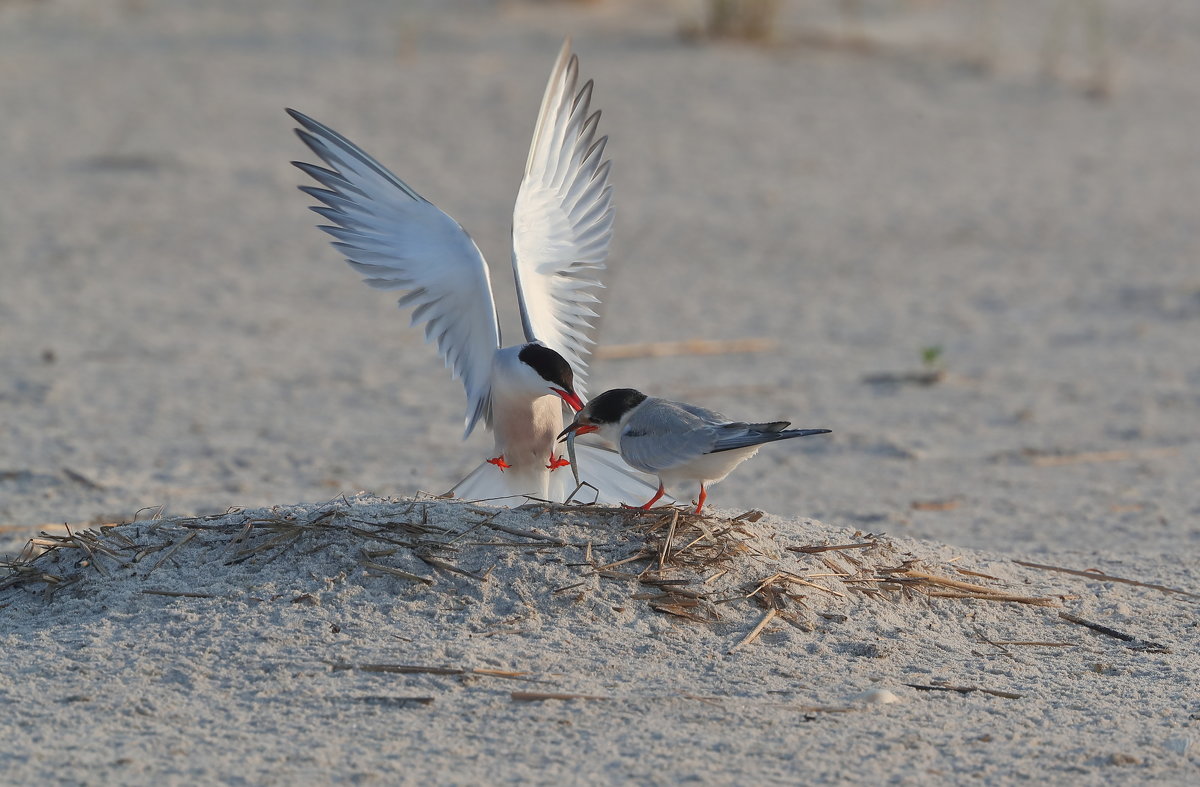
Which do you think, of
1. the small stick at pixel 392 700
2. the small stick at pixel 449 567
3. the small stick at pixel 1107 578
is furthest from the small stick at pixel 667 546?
the small stick at pixel 1107 578

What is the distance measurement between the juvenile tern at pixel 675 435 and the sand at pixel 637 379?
0.79 ft

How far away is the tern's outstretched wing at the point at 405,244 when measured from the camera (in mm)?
4598

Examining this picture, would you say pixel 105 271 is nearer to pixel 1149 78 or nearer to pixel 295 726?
pixel 295 726

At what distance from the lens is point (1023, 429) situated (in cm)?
700

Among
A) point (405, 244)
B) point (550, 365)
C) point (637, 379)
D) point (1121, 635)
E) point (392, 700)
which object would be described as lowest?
point (637, 379)

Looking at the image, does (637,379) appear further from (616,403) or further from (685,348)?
(616,403)

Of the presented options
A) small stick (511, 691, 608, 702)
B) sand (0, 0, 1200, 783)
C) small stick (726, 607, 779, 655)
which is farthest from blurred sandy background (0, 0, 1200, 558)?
small stick (511, 691, 608, 702)

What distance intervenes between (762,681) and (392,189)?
6.33 ft

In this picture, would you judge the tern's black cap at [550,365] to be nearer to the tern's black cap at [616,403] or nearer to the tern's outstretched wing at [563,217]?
the tern's black cap at [616,403]

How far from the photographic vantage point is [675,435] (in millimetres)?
3896

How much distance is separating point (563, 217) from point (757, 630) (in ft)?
6.09

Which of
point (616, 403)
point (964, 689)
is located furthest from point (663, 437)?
point (964, 689)

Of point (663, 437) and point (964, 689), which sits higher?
point (663, 437)

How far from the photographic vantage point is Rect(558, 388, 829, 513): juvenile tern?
3.79 meters
